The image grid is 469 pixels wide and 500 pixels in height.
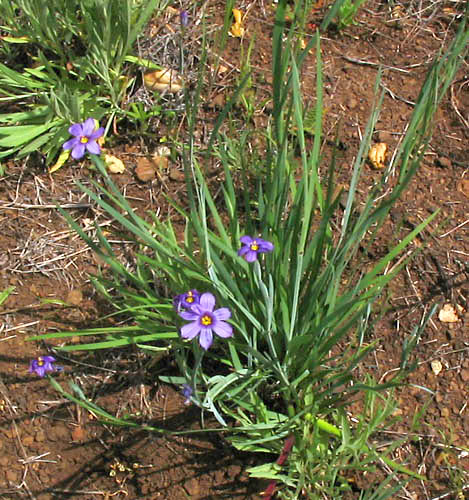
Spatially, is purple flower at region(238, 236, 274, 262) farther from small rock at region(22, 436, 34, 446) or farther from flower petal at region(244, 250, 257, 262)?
small rock at region(22, 436, 34, 446)

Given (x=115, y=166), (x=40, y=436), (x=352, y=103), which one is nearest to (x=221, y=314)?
(x=40, y=436)

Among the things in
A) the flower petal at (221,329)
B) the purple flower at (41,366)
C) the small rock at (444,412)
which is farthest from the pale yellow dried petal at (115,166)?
the small rock at (444,412)

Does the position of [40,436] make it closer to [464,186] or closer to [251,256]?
[251,256]

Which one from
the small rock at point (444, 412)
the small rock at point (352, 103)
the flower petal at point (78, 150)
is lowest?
the small rock at point (444, 412)

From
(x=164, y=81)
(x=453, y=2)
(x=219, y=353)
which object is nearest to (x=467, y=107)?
(x=453, y=2)

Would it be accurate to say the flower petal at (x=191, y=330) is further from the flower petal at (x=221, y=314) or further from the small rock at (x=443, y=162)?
the small rock at (x=443, y=162)

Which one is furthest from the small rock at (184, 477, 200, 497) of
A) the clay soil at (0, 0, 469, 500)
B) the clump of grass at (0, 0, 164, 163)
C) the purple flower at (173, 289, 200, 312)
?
the clump of grass at (0, 0, 164, 163)
